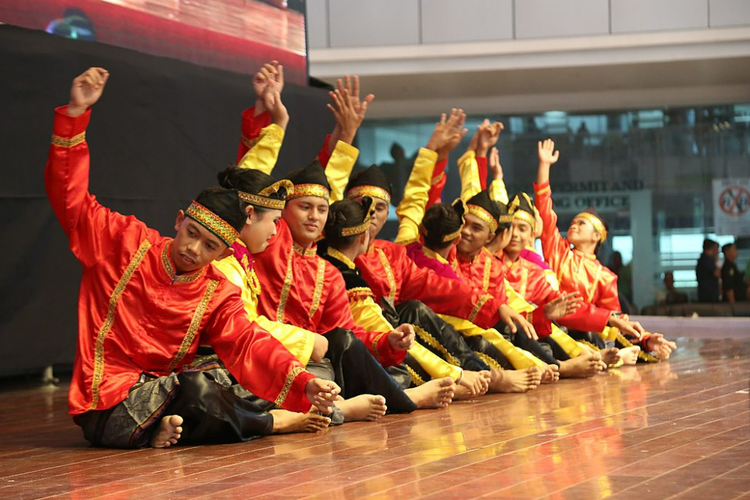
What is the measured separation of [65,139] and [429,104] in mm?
8853

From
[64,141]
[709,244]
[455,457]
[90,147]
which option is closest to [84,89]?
[64,141]

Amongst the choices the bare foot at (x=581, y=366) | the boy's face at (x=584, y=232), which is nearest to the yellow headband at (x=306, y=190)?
the bare foot at (x=581, y=366)

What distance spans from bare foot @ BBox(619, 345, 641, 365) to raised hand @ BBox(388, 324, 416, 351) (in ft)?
8.22

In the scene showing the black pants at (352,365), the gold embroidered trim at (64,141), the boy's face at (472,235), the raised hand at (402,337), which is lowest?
the black pants at (352,365)

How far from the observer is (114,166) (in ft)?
18.8

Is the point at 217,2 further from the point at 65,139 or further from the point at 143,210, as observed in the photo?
the point at 65,139

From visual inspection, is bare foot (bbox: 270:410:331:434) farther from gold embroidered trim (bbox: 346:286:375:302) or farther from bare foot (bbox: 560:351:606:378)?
bare foot (bbox: 560:351:606:378)

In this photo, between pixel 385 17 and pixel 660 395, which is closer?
pixel 660 395

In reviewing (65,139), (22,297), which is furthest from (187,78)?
(65,139)

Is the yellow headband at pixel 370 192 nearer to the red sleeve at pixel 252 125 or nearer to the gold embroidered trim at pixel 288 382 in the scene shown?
the red sleeve at pixel 252 125

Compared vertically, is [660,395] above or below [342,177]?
below

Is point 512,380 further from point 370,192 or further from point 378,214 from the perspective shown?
point 370,192

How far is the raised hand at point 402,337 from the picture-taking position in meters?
4.09

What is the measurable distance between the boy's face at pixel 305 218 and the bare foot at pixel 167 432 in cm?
103
